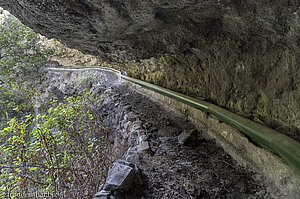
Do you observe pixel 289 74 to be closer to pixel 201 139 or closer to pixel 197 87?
pixel 201 139

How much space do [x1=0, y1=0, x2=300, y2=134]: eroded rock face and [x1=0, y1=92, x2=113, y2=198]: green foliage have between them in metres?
1.95

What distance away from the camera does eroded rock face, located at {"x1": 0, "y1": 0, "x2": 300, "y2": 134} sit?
1665 millimetres

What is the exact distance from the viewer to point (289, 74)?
1.67 metres

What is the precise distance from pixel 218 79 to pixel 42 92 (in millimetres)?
11732

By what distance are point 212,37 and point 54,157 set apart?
3433mm

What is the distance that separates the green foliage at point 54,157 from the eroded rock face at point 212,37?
1950mm

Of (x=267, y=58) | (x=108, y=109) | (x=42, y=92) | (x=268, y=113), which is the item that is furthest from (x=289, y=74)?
(x=42, y=92)

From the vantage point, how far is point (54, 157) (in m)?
3.38

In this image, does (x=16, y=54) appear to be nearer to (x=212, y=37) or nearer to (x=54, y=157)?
(x=54, y=157)

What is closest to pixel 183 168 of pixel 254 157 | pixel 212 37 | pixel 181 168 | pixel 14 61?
pixel 181 168

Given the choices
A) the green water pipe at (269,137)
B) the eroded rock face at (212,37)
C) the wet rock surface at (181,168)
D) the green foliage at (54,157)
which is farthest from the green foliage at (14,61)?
the green water pipe at (269,137)

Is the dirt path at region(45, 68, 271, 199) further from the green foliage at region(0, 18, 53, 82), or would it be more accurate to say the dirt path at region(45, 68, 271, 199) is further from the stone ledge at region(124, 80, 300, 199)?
the green foliage at region(0, 18, 53, 82)

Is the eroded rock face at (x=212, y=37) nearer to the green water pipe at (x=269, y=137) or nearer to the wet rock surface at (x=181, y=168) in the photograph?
the green water pipe at (x=269, y=137)

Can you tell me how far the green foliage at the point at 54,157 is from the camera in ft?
8.91
